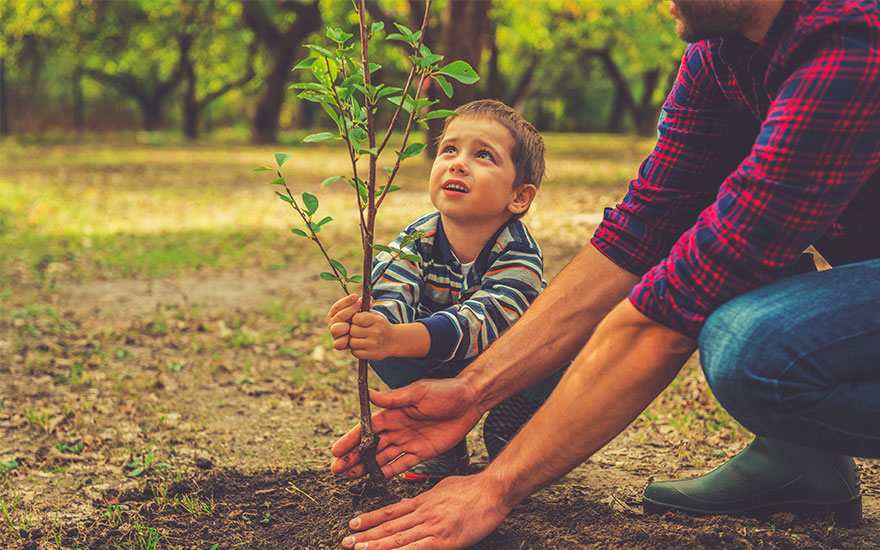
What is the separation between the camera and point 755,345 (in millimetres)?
1646

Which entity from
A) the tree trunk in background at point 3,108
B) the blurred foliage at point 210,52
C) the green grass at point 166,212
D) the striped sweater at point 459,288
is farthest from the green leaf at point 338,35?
the tree trunk in background at point 3,108

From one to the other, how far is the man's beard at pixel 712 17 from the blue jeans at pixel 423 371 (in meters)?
1.12

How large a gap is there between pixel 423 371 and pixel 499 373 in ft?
0.96

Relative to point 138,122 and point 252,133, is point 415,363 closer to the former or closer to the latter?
point 252,133

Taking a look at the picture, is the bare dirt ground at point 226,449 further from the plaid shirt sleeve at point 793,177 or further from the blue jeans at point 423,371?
the plaid shirt sleeve at point 793,177

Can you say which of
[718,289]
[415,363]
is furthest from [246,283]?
[718,289]

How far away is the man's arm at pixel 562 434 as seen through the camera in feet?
5.78

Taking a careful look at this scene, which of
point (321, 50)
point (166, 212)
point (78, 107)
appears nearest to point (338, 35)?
point (321, 50)

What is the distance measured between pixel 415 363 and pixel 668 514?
2.69ft

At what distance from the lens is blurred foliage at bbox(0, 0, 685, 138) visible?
21.2 m

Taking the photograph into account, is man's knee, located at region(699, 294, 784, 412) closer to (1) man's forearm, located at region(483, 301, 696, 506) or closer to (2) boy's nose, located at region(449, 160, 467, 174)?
(1) man's forearm, located at region(483, 301, 696, 506)

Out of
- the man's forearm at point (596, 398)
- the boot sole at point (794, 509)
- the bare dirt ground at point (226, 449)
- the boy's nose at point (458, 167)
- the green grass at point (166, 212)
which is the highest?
the boy's nose at point (458, 167)

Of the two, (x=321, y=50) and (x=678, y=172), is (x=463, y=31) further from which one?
(x=321, y=50)

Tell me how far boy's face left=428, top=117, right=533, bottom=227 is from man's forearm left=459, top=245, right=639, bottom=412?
340mm
